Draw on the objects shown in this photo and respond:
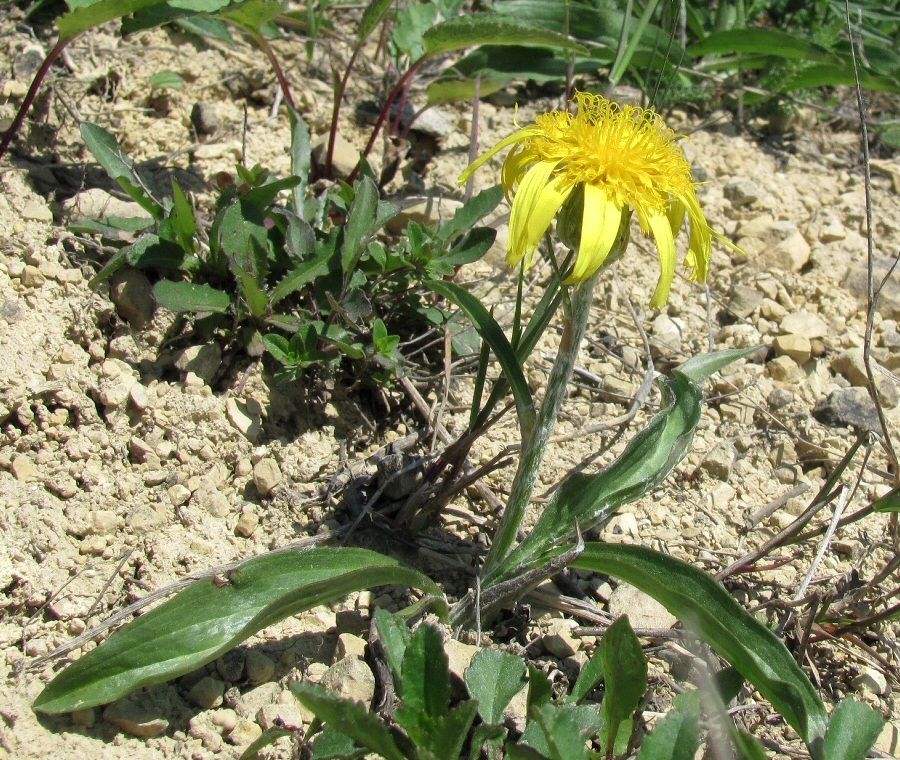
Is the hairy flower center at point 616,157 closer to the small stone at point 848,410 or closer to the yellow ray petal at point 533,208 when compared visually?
the yellow ray petal at point 533,208

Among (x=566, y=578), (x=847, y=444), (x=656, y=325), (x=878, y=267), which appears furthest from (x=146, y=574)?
(x=878, y=267)

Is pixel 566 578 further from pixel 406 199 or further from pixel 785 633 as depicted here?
pixel 406 199

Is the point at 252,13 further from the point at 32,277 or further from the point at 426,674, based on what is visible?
the point at 426,674

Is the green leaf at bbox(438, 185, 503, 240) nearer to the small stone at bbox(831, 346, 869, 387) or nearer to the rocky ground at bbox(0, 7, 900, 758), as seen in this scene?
the rocky ground at bbox(0, 7, 900, 758)

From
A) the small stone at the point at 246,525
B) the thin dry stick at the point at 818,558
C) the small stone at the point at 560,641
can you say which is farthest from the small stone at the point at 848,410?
the small stone at the point at 246,525

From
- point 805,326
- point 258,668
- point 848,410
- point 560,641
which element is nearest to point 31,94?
point 258,668
